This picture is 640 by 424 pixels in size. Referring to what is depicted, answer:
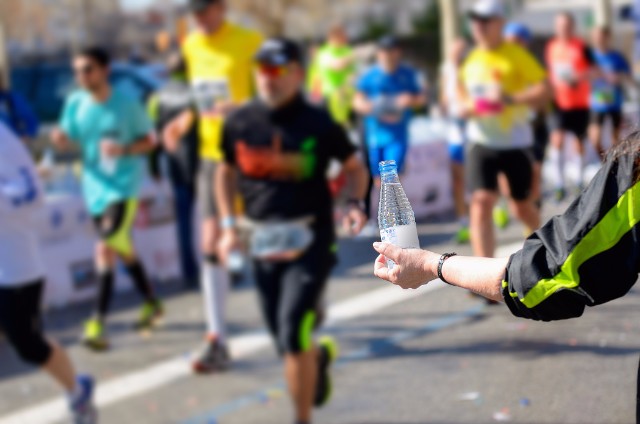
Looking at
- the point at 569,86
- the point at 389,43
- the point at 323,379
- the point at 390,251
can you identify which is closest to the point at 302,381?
the point at 323,379

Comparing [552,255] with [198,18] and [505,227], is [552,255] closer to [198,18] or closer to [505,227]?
[198,18]

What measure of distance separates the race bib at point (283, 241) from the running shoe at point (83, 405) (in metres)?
1.19

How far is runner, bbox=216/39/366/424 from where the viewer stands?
540 cm

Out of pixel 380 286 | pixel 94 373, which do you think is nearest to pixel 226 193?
pixel 94 373

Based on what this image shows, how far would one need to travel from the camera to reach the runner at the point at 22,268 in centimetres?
559

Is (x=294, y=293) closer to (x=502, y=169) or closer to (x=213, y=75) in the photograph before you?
(x=213, y=75)

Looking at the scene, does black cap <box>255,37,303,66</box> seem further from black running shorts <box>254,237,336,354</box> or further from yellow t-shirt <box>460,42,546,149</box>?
yellow t-shirt <box>460,42,546,149</box>

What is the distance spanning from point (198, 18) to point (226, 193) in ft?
6.40

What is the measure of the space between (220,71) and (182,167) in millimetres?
2473

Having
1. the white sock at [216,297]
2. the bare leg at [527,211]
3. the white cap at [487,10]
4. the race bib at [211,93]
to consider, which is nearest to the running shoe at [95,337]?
the white sock at [216,297]

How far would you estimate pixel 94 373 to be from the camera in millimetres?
7262

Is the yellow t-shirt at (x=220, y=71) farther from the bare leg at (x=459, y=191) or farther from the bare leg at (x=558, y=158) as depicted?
the bare leg at (x=558, y=158)

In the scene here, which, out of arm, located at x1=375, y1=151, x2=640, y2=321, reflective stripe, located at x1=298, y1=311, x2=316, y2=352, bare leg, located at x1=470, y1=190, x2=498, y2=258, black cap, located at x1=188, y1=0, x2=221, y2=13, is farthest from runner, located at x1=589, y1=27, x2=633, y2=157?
arm, located at x1=375, y1=151, x2=640, y2=321

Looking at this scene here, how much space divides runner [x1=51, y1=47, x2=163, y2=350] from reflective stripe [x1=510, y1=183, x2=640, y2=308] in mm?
5975
